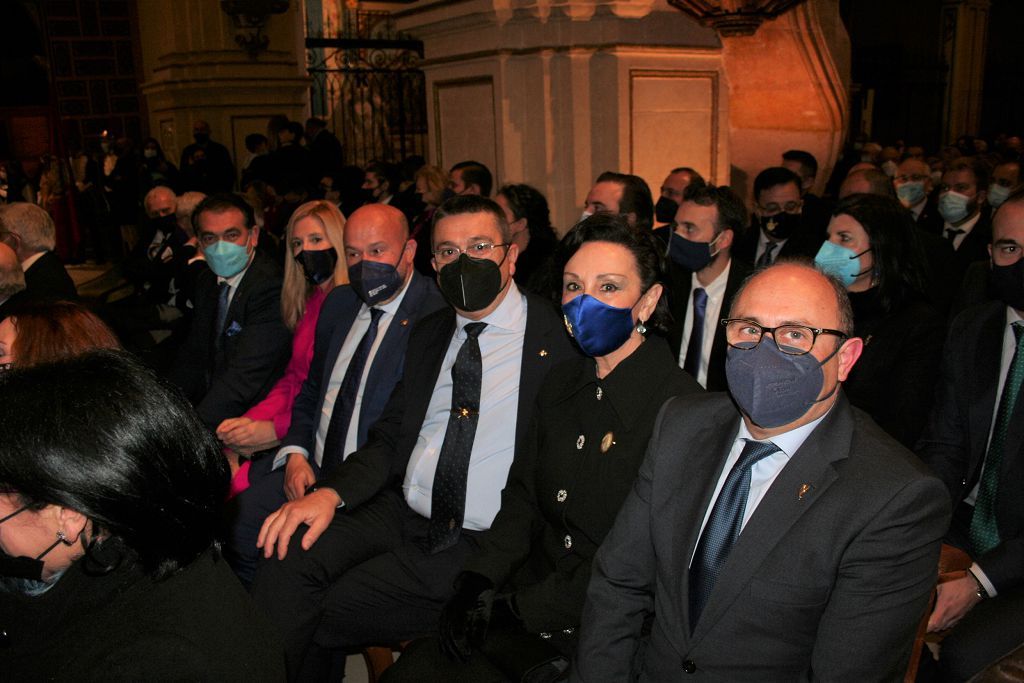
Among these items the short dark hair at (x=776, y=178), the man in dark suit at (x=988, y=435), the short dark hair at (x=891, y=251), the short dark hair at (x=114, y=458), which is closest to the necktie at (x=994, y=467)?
the man in dark suit at (x=988, y=435)

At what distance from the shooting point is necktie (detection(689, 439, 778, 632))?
193cm

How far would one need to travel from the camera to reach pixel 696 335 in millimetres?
3957

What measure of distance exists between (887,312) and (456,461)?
1.65m

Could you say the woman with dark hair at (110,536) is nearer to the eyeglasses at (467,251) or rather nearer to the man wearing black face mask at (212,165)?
the eyeglasses at (467,251)

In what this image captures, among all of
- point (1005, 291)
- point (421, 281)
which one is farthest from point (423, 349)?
point (1005, 291)

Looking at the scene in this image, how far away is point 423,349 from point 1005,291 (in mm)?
1931

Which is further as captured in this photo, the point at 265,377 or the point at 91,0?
the point at 91,0

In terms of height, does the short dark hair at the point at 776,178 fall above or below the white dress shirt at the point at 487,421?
above

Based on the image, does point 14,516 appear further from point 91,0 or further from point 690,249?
point 91,0

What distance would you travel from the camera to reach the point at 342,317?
3.61 m

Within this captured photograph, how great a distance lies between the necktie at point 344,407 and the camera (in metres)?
3.32

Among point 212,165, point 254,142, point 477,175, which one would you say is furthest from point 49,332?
point 254,142

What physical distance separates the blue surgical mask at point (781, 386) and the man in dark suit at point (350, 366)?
164cm

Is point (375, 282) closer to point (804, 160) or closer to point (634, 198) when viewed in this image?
point (634, 198)
